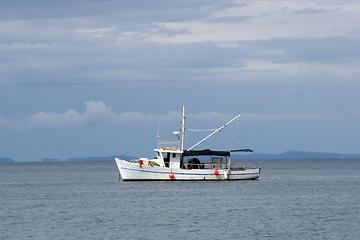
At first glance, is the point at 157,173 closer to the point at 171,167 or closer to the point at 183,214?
the point at 171,167

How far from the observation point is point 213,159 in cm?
6919

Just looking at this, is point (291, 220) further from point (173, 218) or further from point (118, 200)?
point (118, 200)

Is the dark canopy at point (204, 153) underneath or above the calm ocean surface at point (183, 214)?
above

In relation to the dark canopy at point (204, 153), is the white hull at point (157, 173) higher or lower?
lower

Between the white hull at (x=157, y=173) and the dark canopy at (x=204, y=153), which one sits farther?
the dark canopy at (x=204, y=153)

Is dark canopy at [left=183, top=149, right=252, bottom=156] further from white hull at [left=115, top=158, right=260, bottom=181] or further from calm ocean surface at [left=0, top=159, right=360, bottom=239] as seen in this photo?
calm ocean surface at [left=0, top=159, right=360, bottom=239]

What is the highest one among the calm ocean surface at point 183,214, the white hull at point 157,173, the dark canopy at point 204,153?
the dark canopy at point 204,153

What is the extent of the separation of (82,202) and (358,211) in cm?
2778

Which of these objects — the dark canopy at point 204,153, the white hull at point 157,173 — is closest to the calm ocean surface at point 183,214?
the white hull at point 157,173

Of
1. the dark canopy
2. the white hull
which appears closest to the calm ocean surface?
the white hull

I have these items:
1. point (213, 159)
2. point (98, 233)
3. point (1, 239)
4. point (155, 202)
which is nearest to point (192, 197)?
point (155, 202)

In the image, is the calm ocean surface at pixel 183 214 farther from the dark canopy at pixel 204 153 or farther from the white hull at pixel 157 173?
the dark canopy at pixel 204 153

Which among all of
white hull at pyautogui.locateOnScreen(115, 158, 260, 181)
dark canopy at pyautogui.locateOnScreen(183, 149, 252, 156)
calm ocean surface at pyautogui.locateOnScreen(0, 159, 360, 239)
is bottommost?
calm ocean surface at pyautogui.locateOnScreen(0, 159, 360, 239)

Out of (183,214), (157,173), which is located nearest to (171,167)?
(157,173)
